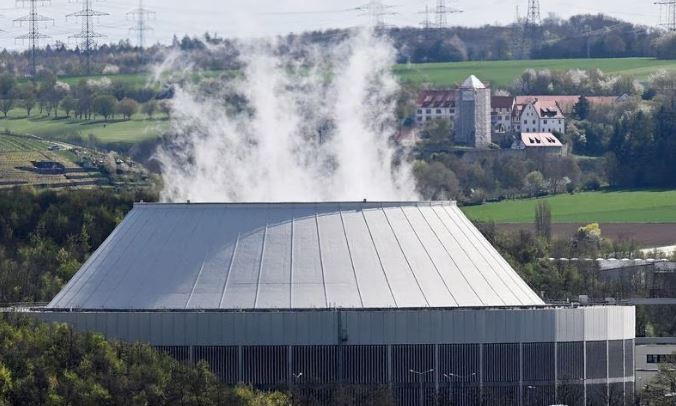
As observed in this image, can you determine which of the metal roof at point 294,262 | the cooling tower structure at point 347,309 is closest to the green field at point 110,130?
the metal roof at point 294,262

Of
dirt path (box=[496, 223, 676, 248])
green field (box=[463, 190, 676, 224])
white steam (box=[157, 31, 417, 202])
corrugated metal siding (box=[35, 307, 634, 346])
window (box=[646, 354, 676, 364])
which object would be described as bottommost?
window (box=[646, 354, 676, 364])

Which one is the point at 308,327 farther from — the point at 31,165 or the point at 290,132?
the point at 31,165

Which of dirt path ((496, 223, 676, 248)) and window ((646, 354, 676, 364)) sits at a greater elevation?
dirt path ((496, 223, 676, 248))

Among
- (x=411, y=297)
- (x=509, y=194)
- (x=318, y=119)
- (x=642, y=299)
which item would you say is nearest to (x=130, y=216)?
(x=411, y=297)

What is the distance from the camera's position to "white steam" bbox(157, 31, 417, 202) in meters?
100

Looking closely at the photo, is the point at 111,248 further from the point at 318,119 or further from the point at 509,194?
the point at 509,194

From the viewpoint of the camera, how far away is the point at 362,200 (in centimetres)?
9412

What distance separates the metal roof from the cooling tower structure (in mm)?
64

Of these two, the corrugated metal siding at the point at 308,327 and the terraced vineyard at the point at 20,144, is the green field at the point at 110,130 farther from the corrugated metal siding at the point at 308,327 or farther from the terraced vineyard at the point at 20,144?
the corrugated metal siding at the point at 308,327

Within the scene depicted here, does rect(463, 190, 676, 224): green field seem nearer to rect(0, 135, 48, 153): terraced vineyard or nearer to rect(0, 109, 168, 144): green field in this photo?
rect(0, 109, 168, 144): green field

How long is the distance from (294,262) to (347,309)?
4274mm

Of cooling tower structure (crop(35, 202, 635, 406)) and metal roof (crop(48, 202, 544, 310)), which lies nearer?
cooling tower structure (crop(35, 202, 635, 406))

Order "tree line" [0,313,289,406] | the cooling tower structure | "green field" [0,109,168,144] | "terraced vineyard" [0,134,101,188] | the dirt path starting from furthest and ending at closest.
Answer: "green field" [0,109,168,144] → "terraced vineyard" [0,134,101,188] → the dirt path → the cooling tower structure → "tree line" [0,313,289,406]

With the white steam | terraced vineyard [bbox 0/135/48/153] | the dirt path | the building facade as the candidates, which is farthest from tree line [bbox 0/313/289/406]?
terraced vineyard [bbox 0/135/48/153]
